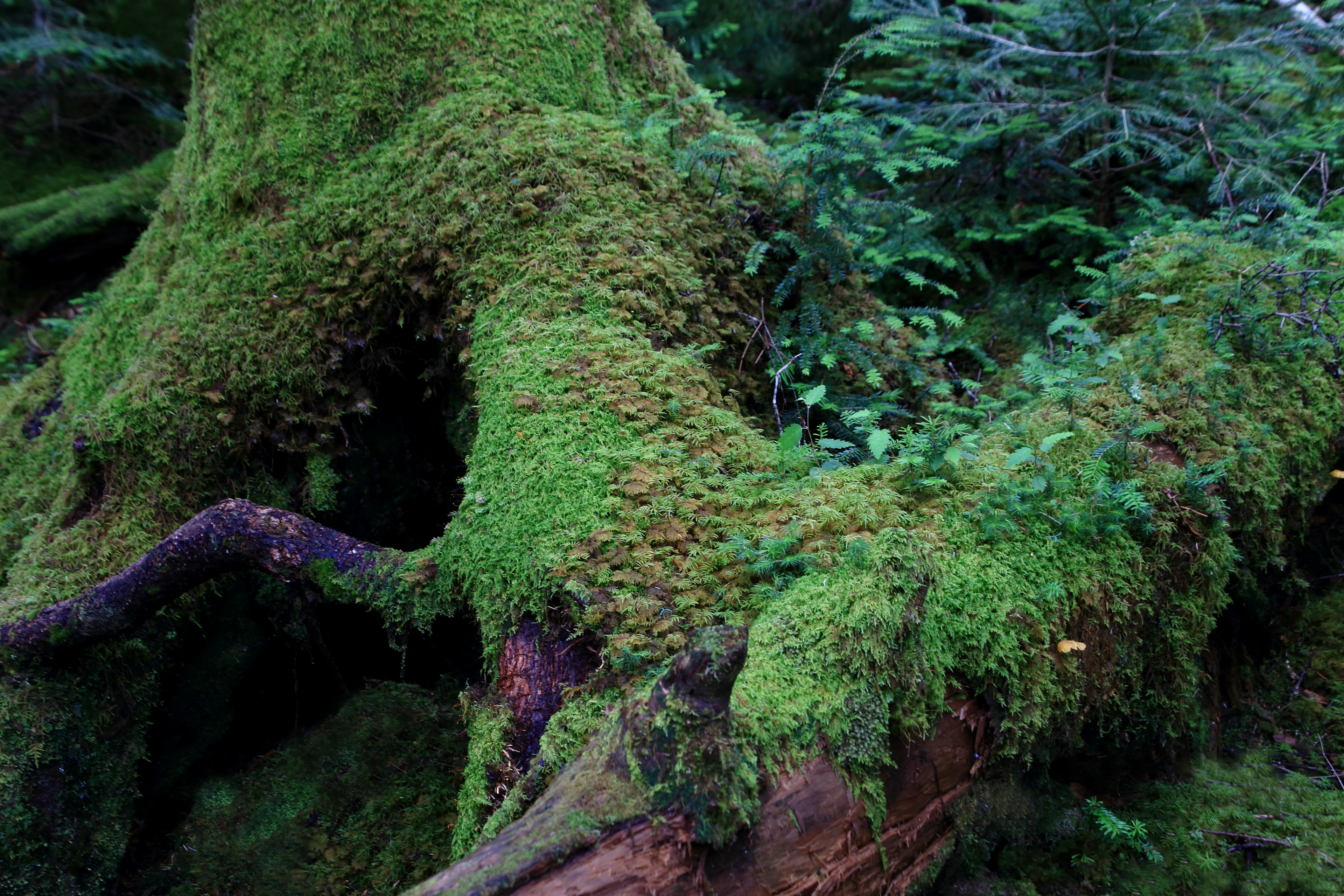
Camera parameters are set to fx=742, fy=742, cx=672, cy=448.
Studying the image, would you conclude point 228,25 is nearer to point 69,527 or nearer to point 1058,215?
point 69,527

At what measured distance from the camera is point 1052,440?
10.6 ft

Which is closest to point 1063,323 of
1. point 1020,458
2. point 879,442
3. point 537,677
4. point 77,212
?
point 1020,458

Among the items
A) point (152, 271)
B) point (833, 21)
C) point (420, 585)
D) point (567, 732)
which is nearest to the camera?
point (567, 732)

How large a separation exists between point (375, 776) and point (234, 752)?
876 mm

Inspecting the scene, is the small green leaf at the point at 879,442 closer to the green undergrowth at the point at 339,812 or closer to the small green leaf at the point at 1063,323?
the small green leaf at the point at 1063,323

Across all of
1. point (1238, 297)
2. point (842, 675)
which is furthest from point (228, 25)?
point (1238, 297)

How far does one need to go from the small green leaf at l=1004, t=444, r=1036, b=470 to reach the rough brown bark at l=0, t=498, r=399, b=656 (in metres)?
2.76

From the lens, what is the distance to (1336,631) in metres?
4.24

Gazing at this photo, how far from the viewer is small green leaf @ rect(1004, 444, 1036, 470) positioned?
3139 millimetres

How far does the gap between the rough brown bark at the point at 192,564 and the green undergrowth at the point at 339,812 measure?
1.21 metres

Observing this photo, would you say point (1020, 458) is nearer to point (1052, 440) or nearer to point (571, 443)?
point (1052, 440)

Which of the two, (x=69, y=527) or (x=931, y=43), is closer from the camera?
(x=69, y=527)

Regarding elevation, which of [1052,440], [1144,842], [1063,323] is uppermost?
[1063,323]

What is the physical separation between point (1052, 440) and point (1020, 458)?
20 cm
